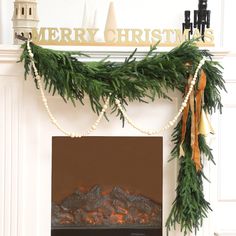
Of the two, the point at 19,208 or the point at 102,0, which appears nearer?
the point at 19,208

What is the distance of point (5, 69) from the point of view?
7.80 feet

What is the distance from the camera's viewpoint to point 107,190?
2.54 metres

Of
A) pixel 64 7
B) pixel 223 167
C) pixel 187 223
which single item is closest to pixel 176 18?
pixel 64 7

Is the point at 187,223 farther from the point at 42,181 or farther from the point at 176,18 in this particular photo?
the point at 176,18

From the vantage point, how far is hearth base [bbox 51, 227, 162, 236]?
8.28ft

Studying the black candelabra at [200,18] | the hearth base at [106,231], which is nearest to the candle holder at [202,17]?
the black candelabra at [200,18]

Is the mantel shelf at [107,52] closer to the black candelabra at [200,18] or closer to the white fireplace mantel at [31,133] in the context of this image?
the white fireplace mantel at [31,133]

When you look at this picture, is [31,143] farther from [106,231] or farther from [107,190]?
[106,231]

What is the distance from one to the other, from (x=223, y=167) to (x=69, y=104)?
921 mm

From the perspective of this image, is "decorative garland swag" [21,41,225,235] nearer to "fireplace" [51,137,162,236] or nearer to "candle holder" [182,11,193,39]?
"fireplace" [51,137,162,236]

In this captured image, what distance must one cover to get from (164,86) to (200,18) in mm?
435

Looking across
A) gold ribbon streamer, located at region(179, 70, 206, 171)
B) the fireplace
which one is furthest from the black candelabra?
the fireplace

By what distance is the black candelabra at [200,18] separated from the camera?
2.59 metres

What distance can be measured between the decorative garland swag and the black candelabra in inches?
10.0
